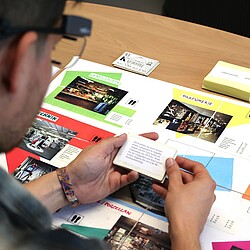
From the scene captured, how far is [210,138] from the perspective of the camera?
1.29 meters

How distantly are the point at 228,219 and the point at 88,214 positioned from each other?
29cm

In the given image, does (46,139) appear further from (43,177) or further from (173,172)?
Result: (173,172)

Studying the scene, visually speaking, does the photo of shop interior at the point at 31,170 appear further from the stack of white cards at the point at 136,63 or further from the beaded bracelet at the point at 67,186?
the stack of white cards at the point at 136,63

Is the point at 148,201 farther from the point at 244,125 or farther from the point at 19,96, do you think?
the point at 19,96

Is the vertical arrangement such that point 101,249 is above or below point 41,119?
above

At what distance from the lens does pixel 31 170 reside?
1202 mm

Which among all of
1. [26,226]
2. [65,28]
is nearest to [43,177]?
[26,226]

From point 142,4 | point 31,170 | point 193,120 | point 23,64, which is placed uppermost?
point 23,64

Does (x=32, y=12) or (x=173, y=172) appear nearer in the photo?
(x=32, y=12)

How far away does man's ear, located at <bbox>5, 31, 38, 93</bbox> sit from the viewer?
73 cm

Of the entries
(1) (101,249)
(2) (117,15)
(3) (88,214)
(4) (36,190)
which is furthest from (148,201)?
(2) (117,15)

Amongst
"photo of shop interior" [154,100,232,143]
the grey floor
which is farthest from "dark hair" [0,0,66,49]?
the grey floor

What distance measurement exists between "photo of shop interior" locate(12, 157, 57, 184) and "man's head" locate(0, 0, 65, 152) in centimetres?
35

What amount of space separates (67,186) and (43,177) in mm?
58
